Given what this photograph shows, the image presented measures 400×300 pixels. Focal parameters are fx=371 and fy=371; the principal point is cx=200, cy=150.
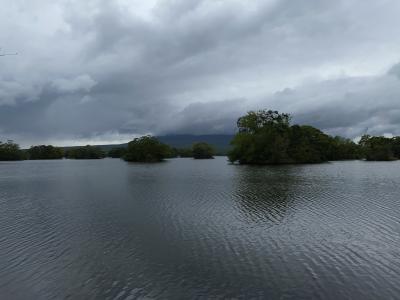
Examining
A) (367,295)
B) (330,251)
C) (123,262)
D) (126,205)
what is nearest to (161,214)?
(126,205)

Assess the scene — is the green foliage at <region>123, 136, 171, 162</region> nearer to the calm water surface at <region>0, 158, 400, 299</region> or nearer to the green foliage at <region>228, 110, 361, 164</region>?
the green foliage at <region>228, 110, 361, 164</region>

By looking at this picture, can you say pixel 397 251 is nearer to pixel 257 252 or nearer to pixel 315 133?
pixel 257 252

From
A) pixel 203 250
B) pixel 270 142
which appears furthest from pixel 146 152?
pixel 203 250

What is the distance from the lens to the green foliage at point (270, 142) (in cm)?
12369

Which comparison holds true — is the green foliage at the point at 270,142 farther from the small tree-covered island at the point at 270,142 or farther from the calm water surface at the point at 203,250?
the calm water surface at the point at 203,250

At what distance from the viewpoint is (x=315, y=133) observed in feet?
525

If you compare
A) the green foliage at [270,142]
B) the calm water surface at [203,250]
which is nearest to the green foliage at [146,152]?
the green foliage at [270,142]

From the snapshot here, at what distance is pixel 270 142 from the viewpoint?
406 ft

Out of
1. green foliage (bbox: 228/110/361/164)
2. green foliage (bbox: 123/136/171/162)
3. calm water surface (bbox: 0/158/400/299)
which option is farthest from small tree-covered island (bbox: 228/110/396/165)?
calm water surface (bbox: 0/158/400/299)

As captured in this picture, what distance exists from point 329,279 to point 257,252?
4.44 meters

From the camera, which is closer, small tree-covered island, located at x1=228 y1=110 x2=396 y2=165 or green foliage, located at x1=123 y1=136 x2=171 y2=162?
small tree-covered island, located at x1=228 y1=110 x2=396 y2=165

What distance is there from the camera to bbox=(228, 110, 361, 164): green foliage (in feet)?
406

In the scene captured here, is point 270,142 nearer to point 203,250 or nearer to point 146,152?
point 146,152

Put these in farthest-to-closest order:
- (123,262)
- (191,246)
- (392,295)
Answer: (191,246) → (123,262) → (392,295)
